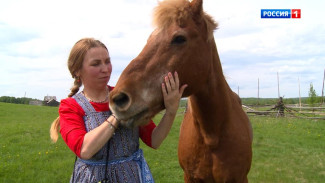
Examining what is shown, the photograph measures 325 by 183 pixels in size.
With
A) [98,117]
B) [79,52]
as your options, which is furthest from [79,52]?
[98,117]

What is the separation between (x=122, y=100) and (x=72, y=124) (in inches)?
20.2

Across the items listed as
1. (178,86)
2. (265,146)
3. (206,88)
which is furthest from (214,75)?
(265,146)

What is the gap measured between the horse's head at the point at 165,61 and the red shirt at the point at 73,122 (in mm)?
373

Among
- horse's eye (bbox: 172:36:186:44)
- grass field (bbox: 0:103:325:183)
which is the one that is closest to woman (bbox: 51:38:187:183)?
horse's eye (bbox: 172:36:186:44)

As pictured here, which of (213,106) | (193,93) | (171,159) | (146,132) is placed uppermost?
(193,93)

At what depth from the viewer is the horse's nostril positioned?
5.86ft

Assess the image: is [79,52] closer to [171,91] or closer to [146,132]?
[171,91]

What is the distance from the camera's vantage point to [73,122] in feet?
6.79

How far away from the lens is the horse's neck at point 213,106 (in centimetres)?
270

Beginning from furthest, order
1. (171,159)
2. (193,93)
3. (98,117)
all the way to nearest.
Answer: (171,159) → (193,93) → (98,117)

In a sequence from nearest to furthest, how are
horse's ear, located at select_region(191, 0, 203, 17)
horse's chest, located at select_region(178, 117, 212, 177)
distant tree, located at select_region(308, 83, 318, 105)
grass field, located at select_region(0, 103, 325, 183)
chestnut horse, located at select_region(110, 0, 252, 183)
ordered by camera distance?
chestnut horse, located at select_region(110, 0, 252, 183)
horse's ear, located at select_region(191, 0, 203, 17)
horse's chest, located at select_region(178, 117, 212, 177)
grass field, located at select_region(0, 103, 325, 183)
distant tree, located at select_region(308, 83, 318, 105)

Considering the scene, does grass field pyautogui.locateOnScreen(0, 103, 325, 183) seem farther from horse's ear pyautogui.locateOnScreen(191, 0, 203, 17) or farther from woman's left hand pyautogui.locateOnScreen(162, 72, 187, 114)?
horse's ear pyautogui.locateOnScreen(191, 0, 203, 17)

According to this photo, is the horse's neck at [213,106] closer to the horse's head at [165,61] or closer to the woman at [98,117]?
the horse's head at [165,61]

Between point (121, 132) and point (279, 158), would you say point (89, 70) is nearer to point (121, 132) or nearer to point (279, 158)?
point (121, 132)
